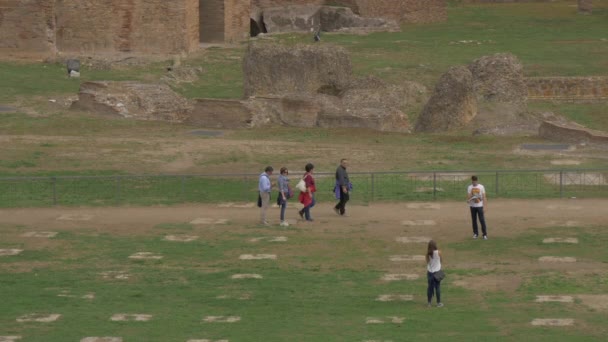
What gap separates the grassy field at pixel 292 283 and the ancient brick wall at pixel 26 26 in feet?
77.1

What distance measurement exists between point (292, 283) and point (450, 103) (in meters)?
17.2

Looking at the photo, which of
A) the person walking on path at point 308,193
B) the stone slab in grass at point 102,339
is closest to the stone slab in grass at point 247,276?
the stone slab in grass at point 102,339

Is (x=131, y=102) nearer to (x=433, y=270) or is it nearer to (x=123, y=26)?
(x=123, y=26)

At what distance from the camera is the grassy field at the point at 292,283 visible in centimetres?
2342

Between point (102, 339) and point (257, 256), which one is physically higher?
point (257, 256)

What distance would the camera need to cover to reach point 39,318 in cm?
2422

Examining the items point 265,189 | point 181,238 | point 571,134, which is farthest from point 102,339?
point 571,134

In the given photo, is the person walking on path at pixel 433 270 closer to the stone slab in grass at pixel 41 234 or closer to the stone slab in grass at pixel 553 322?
the stone slab in grass at pixel 553 322

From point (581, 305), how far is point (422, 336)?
2.96 m

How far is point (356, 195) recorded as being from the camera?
3366cm

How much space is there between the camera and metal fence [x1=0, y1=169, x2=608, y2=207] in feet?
109

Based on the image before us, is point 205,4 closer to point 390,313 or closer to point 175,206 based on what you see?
point 175,206

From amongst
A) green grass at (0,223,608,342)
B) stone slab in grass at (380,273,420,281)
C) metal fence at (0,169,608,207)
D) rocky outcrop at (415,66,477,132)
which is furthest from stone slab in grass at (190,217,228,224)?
rocky outcrop at (415,66,477,132)

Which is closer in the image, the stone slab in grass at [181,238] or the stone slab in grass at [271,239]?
the stone slab in grass at [271,239]
